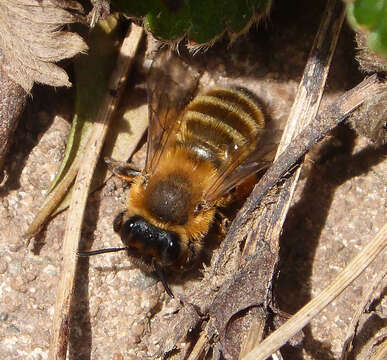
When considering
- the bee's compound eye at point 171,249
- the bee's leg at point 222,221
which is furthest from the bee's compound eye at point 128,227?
the bee's leg at point 222,221

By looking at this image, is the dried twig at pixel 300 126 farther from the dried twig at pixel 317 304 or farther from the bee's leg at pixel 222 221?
the dried twig at pixel 317 304

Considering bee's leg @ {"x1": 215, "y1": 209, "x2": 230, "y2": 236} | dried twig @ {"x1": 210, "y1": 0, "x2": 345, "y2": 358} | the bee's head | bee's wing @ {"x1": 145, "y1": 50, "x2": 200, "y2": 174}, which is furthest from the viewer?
bee's wing @ {"x1": 145, "y1": 50, "x2": 200, "y2": 174}

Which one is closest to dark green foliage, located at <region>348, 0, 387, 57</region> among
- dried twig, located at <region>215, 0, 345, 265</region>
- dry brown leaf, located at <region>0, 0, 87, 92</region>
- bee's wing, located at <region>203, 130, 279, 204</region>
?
dried twig, located at <region>215, 0, 345, 265</region>

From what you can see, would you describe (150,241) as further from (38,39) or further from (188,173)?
(38,39)

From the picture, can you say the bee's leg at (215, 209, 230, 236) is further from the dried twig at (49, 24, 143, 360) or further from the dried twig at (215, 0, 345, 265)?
the dried twig at (49, 24, 143, 360)

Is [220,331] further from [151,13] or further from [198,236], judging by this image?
[151,13]
